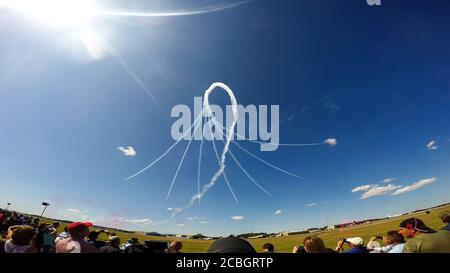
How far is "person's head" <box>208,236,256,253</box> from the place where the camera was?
118 inches

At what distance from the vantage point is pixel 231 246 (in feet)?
10.0

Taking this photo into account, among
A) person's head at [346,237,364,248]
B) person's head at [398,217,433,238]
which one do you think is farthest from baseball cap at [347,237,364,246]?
person's head at [398,217,433,238]

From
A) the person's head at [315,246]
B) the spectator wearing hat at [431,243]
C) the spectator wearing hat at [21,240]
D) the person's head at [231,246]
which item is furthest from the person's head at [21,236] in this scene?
the spectator wearing hat at [431,243]

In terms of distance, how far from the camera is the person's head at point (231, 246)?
2.99 meters

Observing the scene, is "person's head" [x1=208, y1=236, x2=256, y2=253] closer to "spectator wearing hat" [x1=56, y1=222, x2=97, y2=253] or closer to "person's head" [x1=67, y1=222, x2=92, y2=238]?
"spectator wearing hat" [x1=56, y1=222, x2=97, y2=253]

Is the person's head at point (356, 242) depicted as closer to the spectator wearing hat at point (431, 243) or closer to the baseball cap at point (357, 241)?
the baseball cap at point (357, 241)

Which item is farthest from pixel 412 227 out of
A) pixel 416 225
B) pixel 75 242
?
pixel 75 242

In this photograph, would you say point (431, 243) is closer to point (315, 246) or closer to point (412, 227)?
point (412, 227)

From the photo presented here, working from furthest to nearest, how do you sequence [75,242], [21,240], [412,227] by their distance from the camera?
[75,242]
[412,227]
[21,240]

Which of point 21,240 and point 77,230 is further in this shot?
point 77,230
